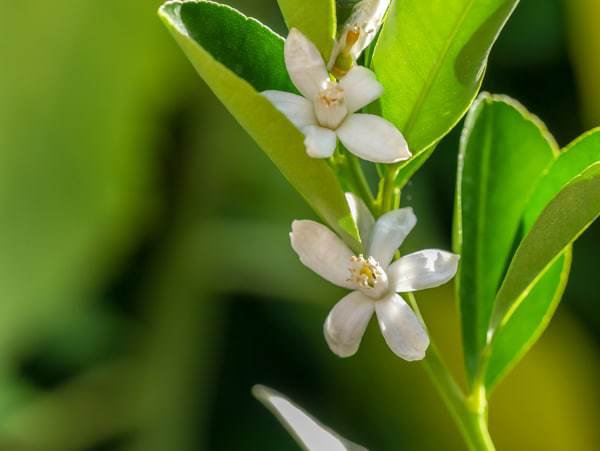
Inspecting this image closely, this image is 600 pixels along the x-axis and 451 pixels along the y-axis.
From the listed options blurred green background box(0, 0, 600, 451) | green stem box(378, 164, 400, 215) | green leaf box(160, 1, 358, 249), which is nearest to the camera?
green leaf box(160, 1, 358, 249)

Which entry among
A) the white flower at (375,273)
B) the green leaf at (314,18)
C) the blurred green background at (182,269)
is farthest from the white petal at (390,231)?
the blurred green background at (182,269)

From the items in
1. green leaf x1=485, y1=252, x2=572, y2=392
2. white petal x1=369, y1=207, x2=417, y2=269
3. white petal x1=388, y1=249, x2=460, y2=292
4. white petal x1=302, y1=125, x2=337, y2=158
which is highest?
white petal x1=302, y1=125, x2=337, y2=158

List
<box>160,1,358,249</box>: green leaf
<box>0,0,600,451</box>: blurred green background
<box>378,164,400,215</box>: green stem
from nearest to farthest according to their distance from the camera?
<box>160,1,358,249</box>: green leaf, <box>378,164,400,215</box>: green stem, <box>0,0,600,451</box>: blurred green background

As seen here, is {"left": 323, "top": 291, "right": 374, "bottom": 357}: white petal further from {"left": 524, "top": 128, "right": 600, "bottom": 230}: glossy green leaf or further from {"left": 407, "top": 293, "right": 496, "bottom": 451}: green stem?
{"left": 524, "top": 128, "right": 600, "bottom": 230}: glossy green leaf

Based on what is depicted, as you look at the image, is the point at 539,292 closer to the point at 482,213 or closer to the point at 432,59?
the point at 482,213

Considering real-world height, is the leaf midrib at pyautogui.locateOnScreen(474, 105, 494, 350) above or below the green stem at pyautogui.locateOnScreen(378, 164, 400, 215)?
below

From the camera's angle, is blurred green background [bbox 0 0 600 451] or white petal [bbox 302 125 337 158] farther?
blurred green background [bbox 0 0 600 451]

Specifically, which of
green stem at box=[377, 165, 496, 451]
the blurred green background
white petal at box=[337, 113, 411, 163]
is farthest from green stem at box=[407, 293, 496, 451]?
the blurred green background
